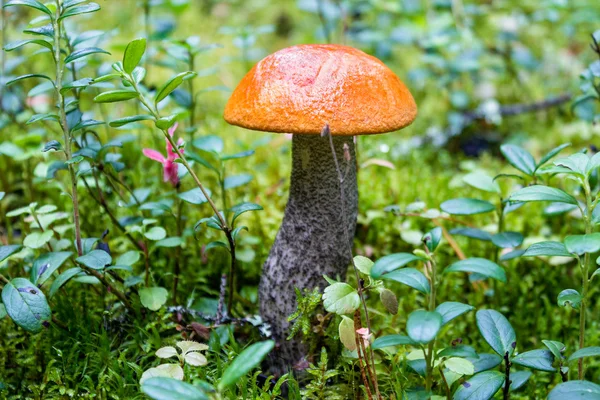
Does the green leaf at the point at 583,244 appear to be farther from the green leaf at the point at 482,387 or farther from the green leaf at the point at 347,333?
the green leaf at the point at 347,333

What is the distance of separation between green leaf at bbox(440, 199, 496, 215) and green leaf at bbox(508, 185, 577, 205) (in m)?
0.39

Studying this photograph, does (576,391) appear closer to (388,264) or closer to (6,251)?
(388,264)

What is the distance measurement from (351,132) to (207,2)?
4427mm

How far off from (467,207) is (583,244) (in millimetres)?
565

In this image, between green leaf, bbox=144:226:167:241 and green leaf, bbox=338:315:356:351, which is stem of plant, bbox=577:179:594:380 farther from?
green leaf, bbox=144:226:167:241

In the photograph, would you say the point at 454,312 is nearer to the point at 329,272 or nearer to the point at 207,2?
the point at 329,272

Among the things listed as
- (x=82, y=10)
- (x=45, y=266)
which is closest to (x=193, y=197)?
(x=45, y=266)

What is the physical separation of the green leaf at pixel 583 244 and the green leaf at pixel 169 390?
2.24 feet

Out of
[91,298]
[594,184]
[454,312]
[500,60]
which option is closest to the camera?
[454,312]

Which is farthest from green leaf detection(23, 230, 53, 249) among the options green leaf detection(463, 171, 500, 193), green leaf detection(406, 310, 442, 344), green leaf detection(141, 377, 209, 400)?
green leaf detection(463, 171, 500, 193)

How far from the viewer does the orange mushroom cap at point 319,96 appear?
1.08 metres

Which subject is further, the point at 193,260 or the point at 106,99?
the point at 193,260

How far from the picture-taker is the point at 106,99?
103 cm

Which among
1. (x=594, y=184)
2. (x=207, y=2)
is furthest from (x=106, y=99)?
(x=207, y=2)
